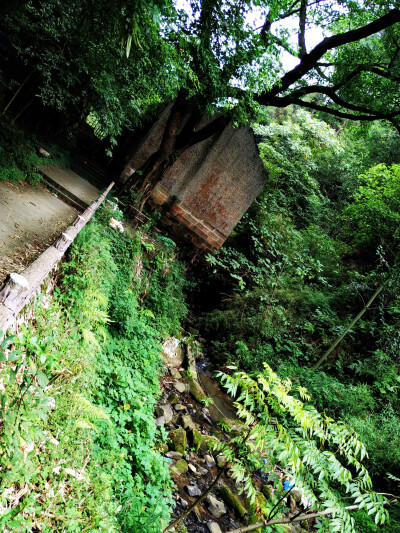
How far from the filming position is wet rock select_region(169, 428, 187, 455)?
5293 mm

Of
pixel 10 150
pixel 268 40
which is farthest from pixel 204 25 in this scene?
pixel 10 150

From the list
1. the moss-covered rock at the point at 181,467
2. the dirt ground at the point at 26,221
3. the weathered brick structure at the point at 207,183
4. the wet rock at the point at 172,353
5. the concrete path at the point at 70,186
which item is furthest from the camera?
the weathered brick structure at the point at 207,183

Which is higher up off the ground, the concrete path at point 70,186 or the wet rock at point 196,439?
the concrete path at point 70,186

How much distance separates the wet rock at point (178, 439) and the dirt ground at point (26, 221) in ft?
12.3

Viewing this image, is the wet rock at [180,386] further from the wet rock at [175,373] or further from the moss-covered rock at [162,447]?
the moss-covered rock at [162,447]

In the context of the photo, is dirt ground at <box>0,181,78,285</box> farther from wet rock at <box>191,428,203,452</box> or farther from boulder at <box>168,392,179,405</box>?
wet rock at <box>191,428,203,452</box>

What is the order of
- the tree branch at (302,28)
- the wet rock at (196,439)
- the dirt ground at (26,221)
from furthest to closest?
the tree branch at (302,28) → the wet rock at (196,439) → the dirt ground at (26,221)

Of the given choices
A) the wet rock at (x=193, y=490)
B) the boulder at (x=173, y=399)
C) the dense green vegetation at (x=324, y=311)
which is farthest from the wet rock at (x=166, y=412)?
the dense green vegetation at (x=324, y=311)

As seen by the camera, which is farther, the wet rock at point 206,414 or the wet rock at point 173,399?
the wet rock at point 206,414

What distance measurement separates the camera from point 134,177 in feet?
38.9

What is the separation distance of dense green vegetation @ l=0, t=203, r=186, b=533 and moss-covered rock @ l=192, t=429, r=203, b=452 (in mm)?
986

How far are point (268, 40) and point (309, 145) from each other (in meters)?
8.13

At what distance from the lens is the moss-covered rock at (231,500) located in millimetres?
4980

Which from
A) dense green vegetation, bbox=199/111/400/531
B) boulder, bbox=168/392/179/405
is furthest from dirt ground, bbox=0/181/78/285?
dense green vegetation, bbox=199/111/400/531
